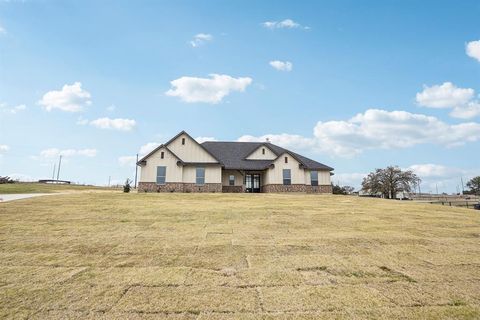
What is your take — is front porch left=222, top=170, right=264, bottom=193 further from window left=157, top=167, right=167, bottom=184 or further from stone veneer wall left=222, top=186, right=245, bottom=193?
window left=157, top=167, right=167, bottom=184

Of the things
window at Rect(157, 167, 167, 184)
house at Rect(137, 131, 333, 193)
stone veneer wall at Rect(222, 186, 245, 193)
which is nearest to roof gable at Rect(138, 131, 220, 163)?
house at Rect(137, 131, 333, 193)

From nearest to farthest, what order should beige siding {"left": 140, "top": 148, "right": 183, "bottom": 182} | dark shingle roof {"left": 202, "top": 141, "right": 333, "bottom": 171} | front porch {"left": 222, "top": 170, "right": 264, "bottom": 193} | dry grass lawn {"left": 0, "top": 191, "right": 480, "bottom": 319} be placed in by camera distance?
1. dry grass lawn {"left": 0, "top": 191, "right": 480, "bottom": 319}
2. beige siding {"left": 140, "top": 148, "right": 183, "bottom": 182}
3. dark shingle roof {"left": 202, "top": 141, "right": 333, "bottom": 171}
4. front porch {"left": 222, "top": 170, "right": 264, "bottom": 193}

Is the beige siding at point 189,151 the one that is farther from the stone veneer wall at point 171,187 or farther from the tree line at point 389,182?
the tree line at point 389,182

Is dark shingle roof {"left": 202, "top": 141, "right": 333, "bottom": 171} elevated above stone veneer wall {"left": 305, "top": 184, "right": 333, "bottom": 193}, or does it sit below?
above

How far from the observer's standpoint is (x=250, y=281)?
5684 millimetres

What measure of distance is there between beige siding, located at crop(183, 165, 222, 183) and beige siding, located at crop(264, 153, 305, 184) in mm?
5593

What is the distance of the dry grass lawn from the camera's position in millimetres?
4586

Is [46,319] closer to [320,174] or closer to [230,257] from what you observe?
[230,257]

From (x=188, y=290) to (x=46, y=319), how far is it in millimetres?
2167

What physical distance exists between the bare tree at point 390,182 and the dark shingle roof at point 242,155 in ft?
71.3

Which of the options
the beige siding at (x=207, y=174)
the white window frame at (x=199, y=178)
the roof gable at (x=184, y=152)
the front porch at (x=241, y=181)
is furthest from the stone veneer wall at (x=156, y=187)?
the front porch at (x=241, y=181)

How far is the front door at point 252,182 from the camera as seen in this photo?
3453 centimetres

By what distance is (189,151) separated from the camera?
3170cm

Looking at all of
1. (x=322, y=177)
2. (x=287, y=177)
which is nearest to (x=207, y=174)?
(x=287, y=177)
